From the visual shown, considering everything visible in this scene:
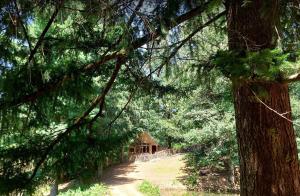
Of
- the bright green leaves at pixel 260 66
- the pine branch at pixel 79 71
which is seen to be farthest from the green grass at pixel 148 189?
the bright green leaves at pixel 260 66

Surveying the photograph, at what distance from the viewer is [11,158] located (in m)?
3.89

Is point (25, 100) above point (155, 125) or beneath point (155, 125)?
beneath

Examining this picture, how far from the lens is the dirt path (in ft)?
72.8

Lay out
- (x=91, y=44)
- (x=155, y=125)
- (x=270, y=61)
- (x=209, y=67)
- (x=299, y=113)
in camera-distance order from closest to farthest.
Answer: (x=270, y=61), (x=209, y=67), (x=91, y=44), (x=299, y=113), (x=155, y=125)

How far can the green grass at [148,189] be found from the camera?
21203mm

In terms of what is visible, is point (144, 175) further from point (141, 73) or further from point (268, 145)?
point (268, 145)

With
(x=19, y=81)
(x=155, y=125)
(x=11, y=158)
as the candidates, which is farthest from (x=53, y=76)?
(x=155, y=125)

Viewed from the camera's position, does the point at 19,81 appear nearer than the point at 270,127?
No

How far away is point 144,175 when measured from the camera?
2644 cm

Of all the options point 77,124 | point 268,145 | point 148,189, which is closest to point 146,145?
point 148,189

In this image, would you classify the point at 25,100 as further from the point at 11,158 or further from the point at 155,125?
the point at 155,125

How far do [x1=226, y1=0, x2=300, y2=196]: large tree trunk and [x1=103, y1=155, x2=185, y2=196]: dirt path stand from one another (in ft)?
56.7

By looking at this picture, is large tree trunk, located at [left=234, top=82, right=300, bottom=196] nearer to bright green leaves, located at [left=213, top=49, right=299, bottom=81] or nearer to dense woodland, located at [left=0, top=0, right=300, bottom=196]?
dense woodland, located at [left=0, top=0, right=300, bottom=196]

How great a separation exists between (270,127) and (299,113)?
1576 cm
